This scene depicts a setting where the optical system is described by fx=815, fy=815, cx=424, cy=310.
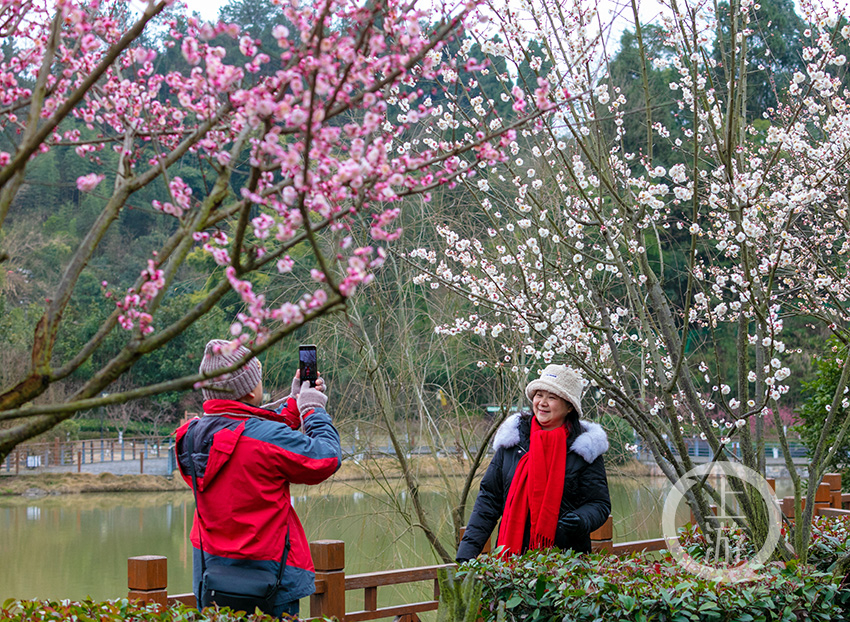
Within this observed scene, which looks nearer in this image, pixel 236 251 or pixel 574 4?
pixel 236 251

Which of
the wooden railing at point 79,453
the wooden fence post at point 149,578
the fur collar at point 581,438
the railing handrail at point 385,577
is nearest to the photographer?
the wooden fence post at point 149,578

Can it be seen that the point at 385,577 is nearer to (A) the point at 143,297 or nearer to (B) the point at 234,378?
(B) the point at 234,378

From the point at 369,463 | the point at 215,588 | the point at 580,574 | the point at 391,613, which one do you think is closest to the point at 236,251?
the point at 215,588

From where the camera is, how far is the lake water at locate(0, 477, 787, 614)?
335 inches

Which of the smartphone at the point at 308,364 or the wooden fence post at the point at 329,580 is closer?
the smartphone at the point at 308,364

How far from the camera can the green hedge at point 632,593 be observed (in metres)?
2.39

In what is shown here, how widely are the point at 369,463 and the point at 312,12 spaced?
6.86 m

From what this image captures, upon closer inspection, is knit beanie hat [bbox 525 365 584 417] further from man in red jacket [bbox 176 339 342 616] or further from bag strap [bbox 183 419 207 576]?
bag strap [bbox 183 419 207 576]

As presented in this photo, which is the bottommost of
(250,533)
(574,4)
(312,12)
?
(250,533)

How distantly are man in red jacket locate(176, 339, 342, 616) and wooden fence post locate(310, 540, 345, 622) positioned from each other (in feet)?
2.09

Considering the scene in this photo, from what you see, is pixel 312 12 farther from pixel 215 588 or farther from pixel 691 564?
pixel 691 564

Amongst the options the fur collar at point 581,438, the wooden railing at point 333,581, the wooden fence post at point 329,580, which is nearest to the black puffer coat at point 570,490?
the fur collar at point 581,438

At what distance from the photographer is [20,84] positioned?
2203mm

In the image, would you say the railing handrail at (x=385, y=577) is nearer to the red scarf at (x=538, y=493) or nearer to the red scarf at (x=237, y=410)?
the red scarf at (x=538, y=493)
